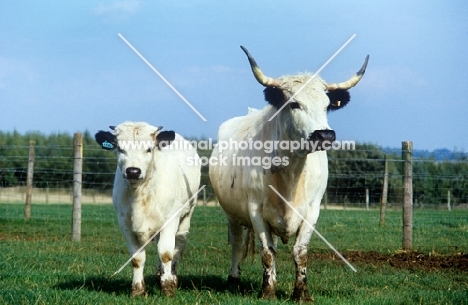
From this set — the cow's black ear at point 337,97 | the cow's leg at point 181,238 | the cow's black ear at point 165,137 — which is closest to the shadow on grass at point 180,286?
the cow's leg at point 181,238

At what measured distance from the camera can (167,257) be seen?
25.8 feet

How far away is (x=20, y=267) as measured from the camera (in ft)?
29.7

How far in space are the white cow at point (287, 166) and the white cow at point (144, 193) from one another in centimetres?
103

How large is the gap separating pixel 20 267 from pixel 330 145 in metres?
4.75

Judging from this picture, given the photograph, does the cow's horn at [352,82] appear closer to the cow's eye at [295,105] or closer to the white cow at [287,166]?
the white cow at [287,166]

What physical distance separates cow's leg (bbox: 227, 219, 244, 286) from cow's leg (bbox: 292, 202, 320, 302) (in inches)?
54.2

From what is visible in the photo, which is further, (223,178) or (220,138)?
(220,138)

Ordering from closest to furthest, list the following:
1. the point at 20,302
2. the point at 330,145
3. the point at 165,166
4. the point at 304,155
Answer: the point at 20,302
the point at 330,145
the point at 304,155
the point at 165,166

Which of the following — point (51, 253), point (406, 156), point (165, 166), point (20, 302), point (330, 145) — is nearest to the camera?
point (20, 302)

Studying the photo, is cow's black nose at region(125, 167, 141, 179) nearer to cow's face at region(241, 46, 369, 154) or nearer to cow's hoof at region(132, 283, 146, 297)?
cow's hoof at region(132, 283, 146, 297)

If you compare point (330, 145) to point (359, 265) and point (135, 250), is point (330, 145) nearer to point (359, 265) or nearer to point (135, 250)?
point (135, 250)

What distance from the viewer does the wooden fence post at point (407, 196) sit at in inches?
532

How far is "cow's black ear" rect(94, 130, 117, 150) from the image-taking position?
7.73 metres

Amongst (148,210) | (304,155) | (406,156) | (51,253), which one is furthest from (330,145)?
(406,156)
